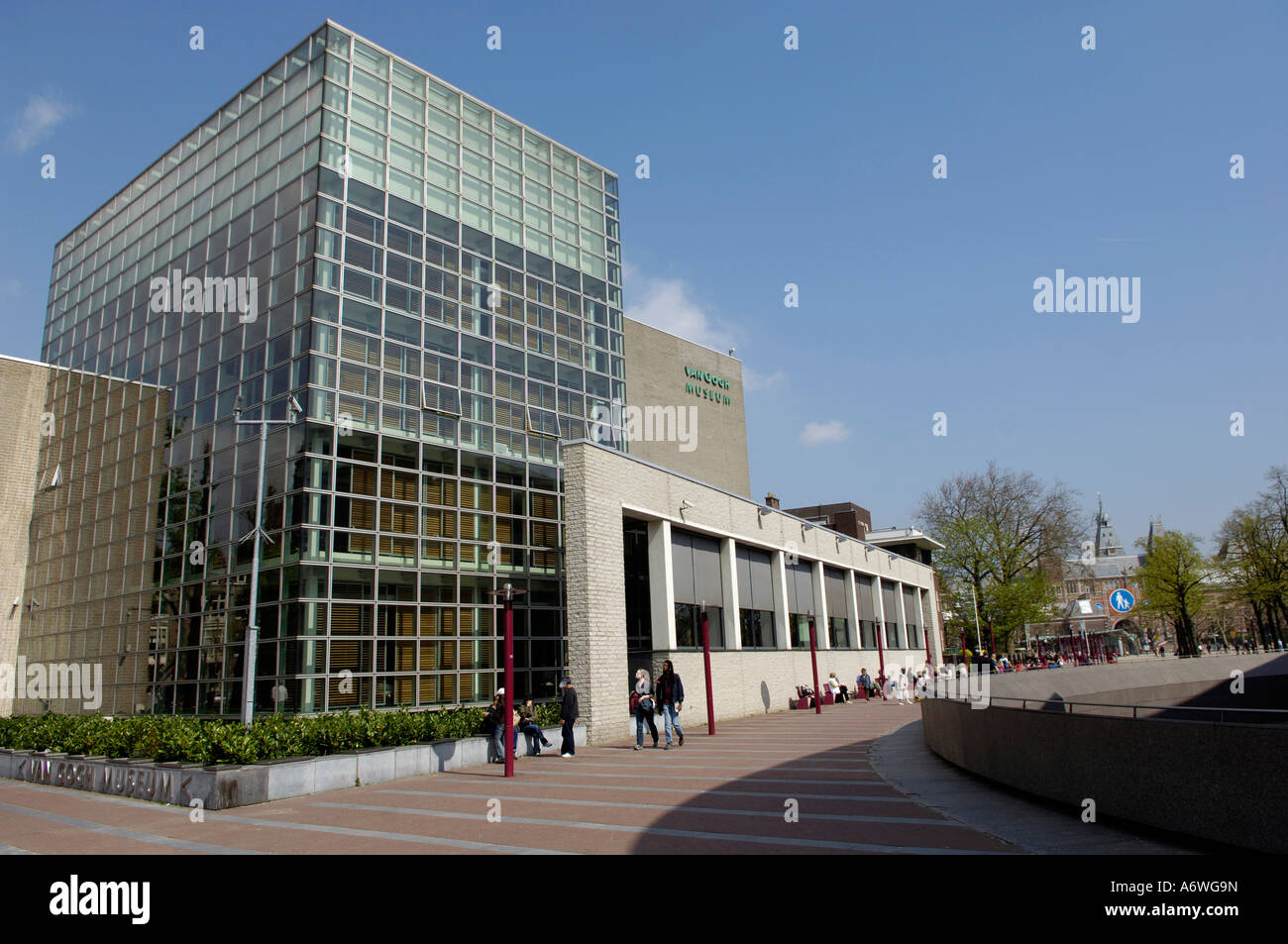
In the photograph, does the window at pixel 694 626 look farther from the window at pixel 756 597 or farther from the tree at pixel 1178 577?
the tree at pixel 1178 577

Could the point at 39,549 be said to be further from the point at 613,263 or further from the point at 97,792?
the point at 613,263

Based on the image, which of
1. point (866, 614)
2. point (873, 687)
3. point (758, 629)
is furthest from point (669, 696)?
point (866, 614)

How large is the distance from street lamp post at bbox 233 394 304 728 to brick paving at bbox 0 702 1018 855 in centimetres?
321

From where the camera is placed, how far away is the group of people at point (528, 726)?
1767 cm

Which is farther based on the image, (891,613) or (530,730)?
(891,613)

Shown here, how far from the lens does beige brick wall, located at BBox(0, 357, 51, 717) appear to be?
31234mm

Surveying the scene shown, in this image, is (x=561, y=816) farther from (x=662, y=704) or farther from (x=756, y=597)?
(x=756, y=597)

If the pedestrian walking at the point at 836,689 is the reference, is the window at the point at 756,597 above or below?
above

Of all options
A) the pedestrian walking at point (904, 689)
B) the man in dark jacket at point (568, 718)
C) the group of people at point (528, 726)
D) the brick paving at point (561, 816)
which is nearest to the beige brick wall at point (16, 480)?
the brick paving at point (561, 816)

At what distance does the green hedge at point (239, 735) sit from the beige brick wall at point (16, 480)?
1443 centimetres

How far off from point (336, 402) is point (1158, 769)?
1959 cm

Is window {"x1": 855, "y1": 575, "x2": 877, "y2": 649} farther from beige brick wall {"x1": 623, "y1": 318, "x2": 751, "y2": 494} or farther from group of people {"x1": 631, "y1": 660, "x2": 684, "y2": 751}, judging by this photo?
group of people {"x1": 631, "y1": 660, "x2": 684, "y2": 751}

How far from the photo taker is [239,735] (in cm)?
1427
